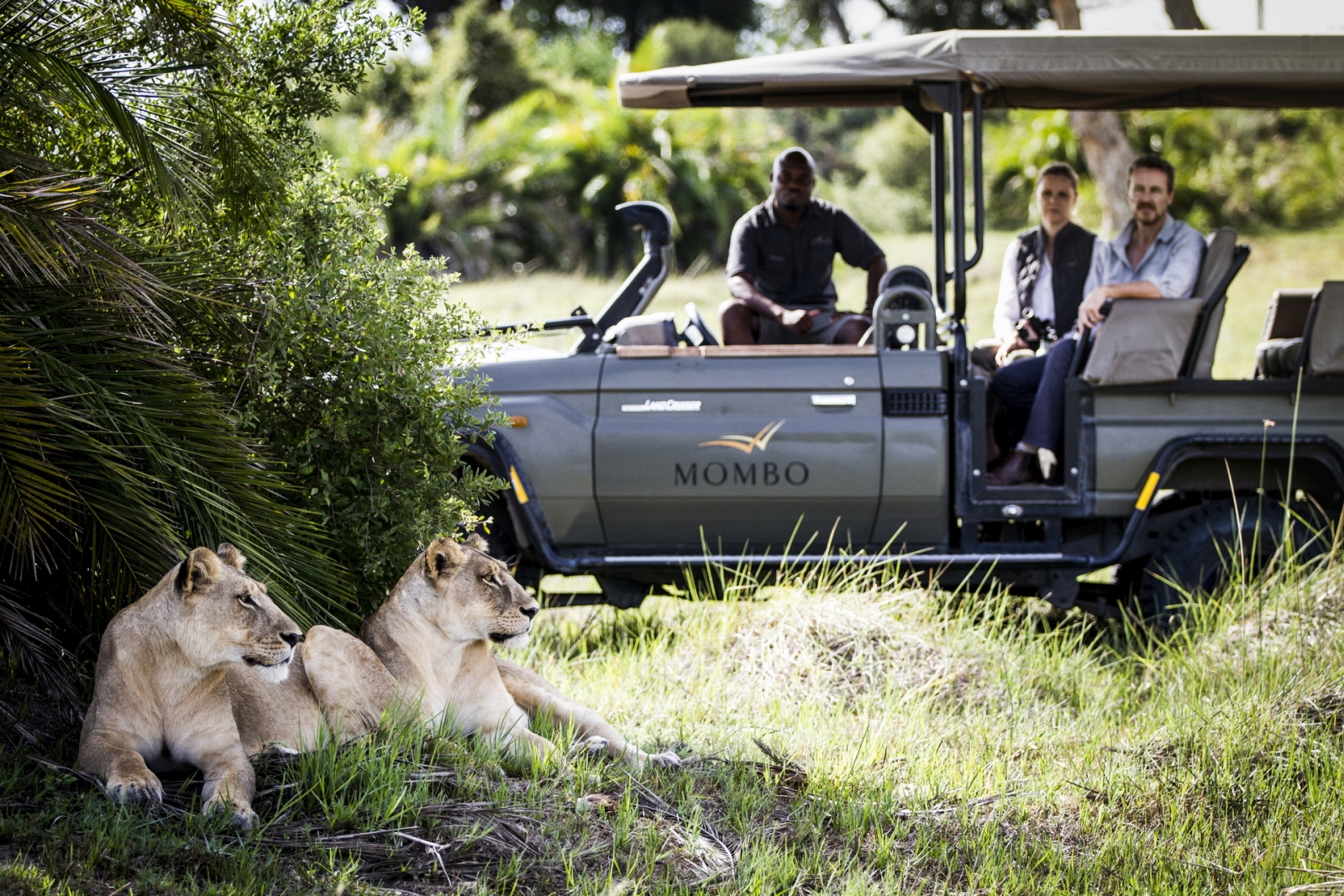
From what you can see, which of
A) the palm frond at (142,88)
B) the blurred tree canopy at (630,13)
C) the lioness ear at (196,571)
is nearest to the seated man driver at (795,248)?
the palm frond at (142,88)

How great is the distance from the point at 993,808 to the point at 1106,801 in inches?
16.1

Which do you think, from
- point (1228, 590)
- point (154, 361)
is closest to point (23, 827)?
point (154, 361)

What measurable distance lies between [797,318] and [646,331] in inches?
32.6

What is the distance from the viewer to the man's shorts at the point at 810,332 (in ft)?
21.6

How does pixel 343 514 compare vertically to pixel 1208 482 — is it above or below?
above

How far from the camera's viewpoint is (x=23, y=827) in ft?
10.2

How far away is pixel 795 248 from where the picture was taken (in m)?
6.98

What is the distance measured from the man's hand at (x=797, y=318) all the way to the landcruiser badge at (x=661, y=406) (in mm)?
962

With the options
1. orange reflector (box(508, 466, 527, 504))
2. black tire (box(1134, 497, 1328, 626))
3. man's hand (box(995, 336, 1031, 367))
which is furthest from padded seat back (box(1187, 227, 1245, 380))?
orange reflector (box(508, 466, 527, 504))

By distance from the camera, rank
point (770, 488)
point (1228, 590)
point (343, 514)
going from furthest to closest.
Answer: point (770, 488) → point (1228, 590) → point (343, 514)

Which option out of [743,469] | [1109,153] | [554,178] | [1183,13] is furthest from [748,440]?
[554,178]

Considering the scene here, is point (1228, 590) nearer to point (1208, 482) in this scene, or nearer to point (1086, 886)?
point (1208, 482)

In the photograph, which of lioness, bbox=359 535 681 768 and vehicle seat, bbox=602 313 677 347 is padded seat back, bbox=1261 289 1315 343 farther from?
lioness, bbox=359 535 681 768

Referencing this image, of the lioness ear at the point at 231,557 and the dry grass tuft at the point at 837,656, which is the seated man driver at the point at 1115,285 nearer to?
the dry grass tuft at the point at 837,656
